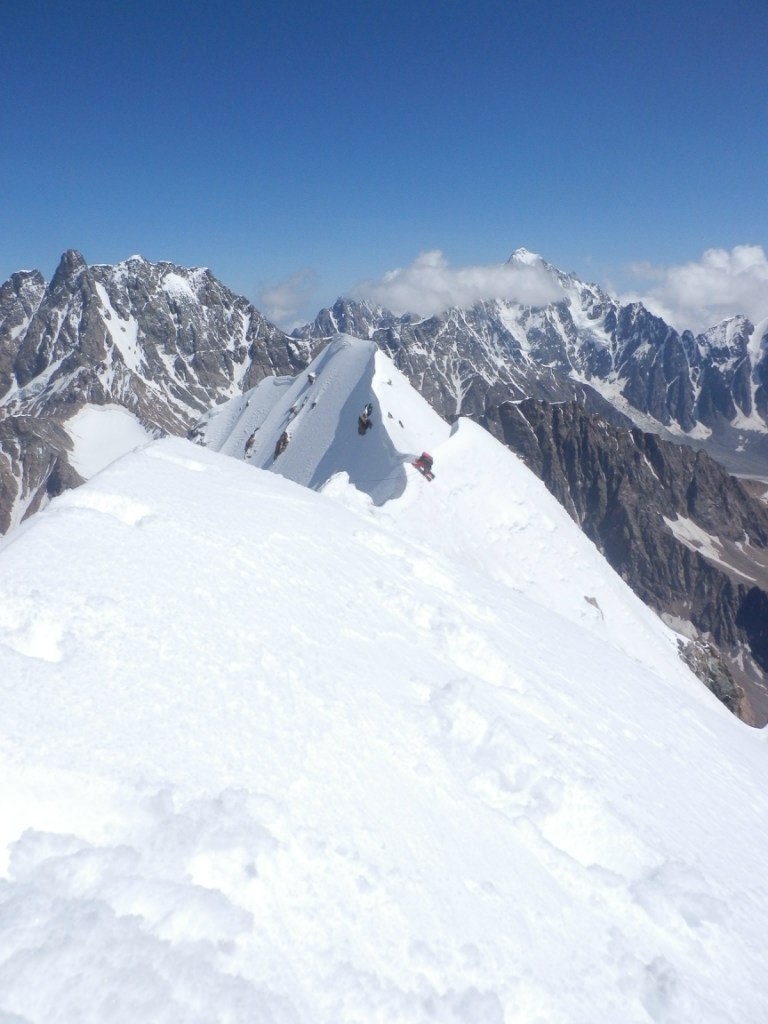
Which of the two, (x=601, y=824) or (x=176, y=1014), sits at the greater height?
(x=601, y=824)

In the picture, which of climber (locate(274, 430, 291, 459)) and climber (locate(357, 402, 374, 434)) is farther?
climber (locate(274, 430, 291, 459))

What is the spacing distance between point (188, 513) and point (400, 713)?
290 inches

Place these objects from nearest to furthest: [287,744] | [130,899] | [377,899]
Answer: [130,899] → [377,899] → [287,744]

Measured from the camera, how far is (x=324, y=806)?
7.61 m

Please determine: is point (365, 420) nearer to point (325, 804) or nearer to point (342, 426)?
point (342, 426)

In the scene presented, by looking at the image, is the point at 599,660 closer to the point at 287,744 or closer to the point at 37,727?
the point at 287,744

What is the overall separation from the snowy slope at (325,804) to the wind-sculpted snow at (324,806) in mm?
30

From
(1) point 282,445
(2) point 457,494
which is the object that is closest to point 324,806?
(2) point 457,494

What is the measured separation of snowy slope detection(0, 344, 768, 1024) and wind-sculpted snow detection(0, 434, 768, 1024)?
0.03 m

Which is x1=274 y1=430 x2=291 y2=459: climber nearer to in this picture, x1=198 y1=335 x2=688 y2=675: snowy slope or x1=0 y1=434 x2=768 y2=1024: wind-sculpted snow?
x1=198 y1=335 x2=688 y2=675: snowy slope

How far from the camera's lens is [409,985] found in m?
5.96

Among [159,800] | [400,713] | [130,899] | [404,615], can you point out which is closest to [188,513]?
[404,615]

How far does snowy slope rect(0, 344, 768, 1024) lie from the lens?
5766mm

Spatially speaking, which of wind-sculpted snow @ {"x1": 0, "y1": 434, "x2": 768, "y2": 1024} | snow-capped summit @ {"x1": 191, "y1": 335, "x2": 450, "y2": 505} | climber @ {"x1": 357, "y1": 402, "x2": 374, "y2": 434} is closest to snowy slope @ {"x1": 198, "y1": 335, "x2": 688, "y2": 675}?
snow-capped summit @ {"x1": 191, "y1": 335, "x2": 450, "y2": 505}
